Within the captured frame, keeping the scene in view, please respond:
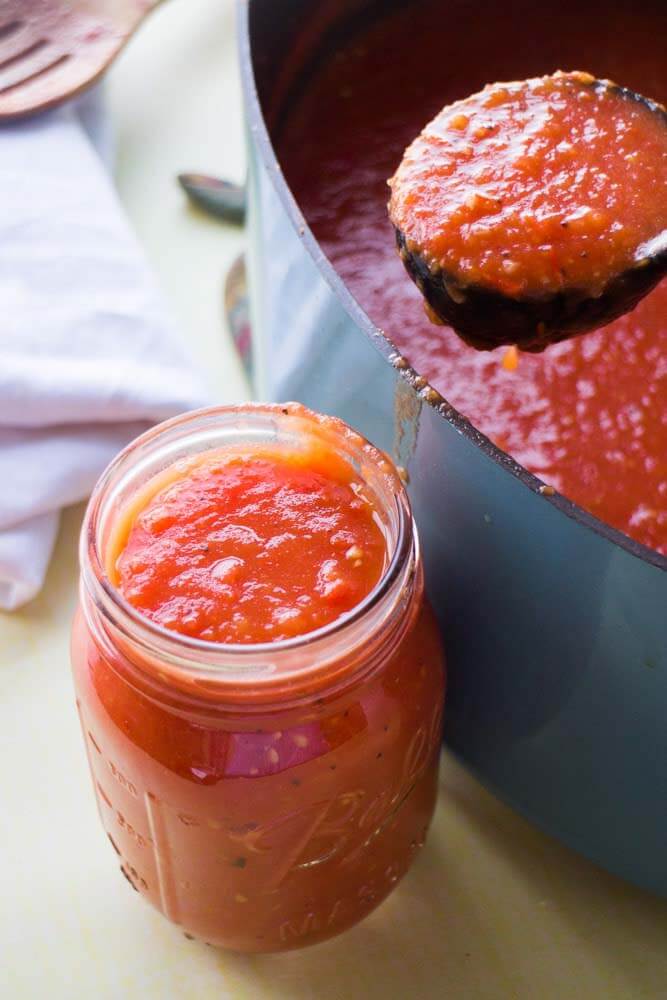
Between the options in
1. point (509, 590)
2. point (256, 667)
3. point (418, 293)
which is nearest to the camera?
point (256, 667)

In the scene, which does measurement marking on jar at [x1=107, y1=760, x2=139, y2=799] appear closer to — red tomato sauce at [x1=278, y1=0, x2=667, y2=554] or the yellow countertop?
the yellow countertop

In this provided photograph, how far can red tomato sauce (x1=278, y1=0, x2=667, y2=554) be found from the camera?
44.1 inches

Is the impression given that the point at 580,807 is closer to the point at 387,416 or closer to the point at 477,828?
the point at 477,828

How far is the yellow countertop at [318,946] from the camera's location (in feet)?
3.38

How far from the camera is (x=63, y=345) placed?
4.36ft

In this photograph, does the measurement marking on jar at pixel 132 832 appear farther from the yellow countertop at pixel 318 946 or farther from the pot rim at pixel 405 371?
the pot rim at pixel 405 371

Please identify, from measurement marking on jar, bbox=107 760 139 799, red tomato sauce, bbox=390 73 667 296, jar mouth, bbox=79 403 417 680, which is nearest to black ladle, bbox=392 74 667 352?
red tomato sauce, bbox=390 73 667 296

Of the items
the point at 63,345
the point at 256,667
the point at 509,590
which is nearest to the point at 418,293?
the point at 63,345

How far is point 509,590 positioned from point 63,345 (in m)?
0.66

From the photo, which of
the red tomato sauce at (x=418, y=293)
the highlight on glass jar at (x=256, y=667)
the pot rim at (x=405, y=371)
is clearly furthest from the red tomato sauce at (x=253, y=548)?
the red tomato sauce at (x=418, y=293)

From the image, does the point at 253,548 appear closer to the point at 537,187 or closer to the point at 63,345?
the point at 537,187

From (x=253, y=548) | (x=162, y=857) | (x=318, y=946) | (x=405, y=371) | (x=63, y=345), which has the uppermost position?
(x=405, y=371)

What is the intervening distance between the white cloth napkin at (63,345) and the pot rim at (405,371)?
0.40m

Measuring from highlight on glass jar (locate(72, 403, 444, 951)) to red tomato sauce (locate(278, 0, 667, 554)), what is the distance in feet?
0.89
